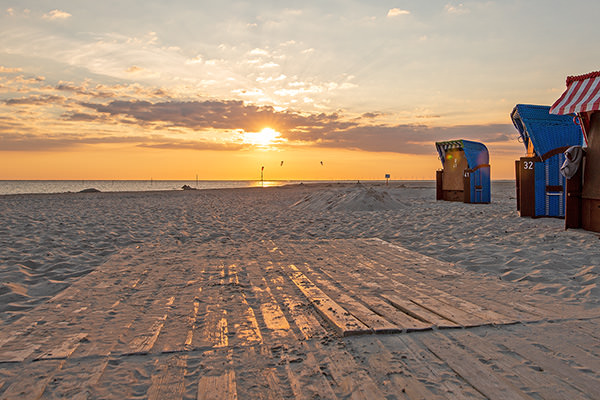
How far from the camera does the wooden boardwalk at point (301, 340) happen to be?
225cm

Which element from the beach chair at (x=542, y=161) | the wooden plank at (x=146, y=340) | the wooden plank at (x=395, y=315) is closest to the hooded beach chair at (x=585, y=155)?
the beach chair at (x=542, y=161)

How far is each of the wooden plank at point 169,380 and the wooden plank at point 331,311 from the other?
48.4 inches

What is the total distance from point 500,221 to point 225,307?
909 centimetres

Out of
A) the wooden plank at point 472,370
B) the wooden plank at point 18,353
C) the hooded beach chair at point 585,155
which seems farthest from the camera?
the hooded beach chair at point 585,155

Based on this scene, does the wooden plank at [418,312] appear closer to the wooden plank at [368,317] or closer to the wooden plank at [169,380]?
the wooden plank at [368,317]

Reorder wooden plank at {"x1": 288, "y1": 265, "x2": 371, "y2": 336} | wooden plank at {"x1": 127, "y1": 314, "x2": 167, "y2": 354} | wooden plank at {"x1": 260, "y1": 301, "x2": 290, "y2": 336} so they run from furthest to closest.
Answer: wooden plank at {"x1": 260, "y1": 301, "x2": 290, "y2": 336} < wooden plank at {"x1": 288, "y1": 265, "x2": 371, "y2": 336} < wooden plank at {"x1": 127, "y1": 314, "x2": 167, "y2": 354}

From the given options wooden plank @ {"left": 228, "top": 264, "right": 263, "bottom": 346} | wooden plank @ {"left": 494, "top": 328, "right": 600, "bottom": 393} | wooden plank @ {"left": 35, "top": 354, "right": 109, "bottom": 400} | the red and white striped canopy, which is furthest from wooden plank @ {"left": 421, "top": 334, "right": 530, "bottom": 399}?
the red and white striped canopy

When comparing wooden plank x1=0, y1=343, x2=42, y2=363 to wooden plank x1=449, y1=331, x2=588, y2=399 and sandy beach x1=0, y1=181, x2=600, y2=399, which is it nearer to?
sandy beach x1=0, y1=181, x2=600, y2=399

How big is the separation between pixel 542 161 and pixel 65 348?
1210 cm

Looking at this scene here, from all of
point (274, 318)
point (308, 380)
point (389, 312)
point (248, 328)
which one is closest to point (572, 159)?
point (389, 312)

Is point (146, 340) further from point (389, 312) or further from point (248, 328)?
point (389, 312)

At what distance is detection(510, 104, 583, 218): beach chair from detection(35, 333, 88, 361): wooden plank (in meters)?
11.8

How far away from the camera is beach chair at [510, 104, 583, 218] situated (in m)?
10.8

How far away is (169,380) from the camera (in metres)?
A: 2.34
